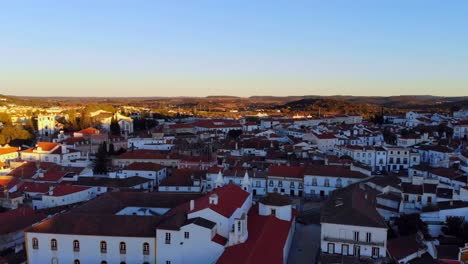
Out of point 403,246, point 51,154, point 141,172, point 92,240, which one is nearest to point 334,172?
point 403,246

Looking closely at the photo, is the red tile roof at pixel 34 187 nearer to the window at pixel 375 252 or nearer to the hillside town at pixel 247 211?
the hillside town at pixel 247 211

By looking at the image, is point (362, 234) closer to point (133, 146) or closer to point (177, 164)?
point (177, 164)

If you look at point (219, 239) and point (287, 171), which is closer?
point (219, 239)

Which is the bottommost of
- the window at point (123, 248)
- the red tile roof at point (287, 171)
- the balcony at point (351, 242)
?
the window at point (123, 248)

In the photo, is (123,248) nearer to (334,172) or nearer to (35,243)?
(35,243)

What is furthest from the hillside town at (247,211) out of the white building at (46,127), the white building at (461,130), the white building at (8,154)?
the white building at (46,127)

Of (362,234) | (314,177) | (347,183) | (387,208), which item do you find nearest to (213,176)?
(314,177)
